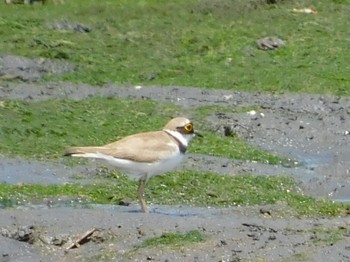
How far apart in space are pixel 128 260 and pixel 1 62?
9.59 metres

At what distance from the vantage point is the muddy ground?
9.18 meters

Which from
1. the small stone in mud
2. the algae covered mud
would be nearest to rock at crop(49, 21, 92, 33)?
the algae covered mud

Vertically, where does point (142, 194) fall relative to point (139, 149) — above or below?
below

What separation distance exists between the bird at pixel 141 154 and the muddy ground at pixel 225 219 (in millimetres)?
314

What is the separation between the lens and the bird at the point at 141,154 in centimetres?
1057

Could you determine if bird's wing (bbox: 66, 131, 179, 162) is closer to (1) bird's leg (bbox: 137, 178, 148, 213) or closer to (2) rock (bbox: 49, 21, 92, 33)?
(1) bird's leg (bbox: 137, 178, 148, 213)

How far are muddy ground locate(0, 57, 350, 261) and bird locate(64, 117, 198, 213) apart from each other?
1.03ft

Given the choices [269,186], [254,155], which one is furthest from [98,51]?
[269,186]

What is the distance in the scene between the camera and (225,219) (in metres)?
10.4

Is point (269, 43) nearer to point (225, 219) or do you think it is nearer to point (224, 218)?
point (224, 218)

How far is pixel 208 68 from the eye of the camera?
61.6 ft

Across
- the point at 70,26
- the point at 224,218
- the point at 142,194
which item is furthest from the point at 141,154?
the point at 70,26

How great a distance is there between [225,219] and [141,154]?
0.88 m

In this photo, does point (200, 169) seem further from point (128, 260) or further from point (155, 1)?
point (155, 1)
